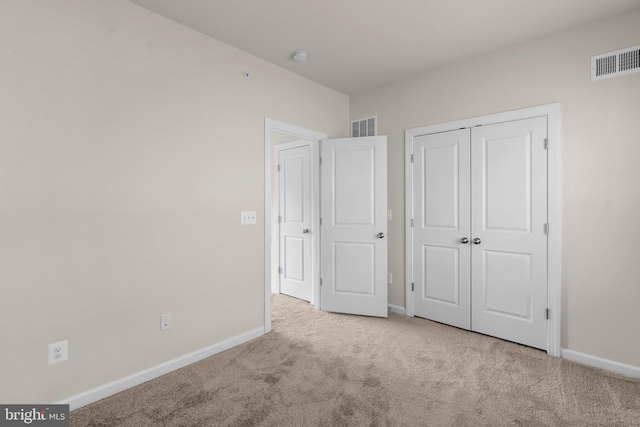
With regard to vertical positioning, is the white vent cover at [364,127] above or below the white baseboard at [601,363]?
above

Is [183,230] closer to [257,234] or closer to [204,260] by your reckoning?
[204,260]

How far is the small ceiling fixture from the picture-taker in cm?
302

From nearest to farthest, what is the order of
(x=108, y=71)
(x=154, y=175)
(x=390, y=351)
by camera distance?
(x=108, y=71)
(x=154, y=175)
(x=390, y=351)

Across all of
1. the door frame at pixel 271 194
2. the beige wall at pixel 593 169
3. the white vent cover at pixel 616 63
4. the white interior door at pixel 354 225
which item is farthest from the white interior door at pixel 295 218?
the white vent cover at pixel 616 63

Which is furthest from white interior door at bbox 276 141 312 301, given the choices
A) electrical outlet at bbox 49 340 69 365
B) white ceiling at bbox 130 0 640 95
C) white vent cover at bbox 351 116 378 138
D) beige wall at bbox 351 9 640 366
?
electrical outlet at bbox 49 340 69 365

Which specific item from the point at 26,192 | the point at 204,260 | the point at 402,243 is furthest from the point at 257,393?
the point at 402,243

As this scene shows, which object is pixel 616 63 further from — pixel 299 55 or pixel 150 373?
pixel 150 373

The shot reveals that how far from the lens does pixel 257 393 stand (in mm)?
2186

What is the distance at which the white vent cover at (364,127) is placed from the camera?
4.00 meters

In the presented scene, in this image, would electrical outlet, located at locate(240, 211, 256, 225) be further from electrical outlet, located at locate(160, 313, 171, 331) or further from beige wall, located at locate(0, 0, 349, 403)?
electrical outlet, located at locate(160, 313, 171, 331)

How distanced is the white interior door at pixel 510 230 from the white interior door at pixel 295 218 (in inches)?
76.7

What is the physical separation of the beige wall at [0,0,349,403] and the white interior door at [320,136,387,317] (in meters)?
1.01

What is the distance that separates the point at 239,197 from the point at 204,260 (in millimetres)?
652

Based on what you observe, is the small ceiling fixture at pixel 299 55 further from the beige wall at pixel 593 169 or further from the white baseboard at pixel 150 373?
the white baseboard at pixel 150 373
